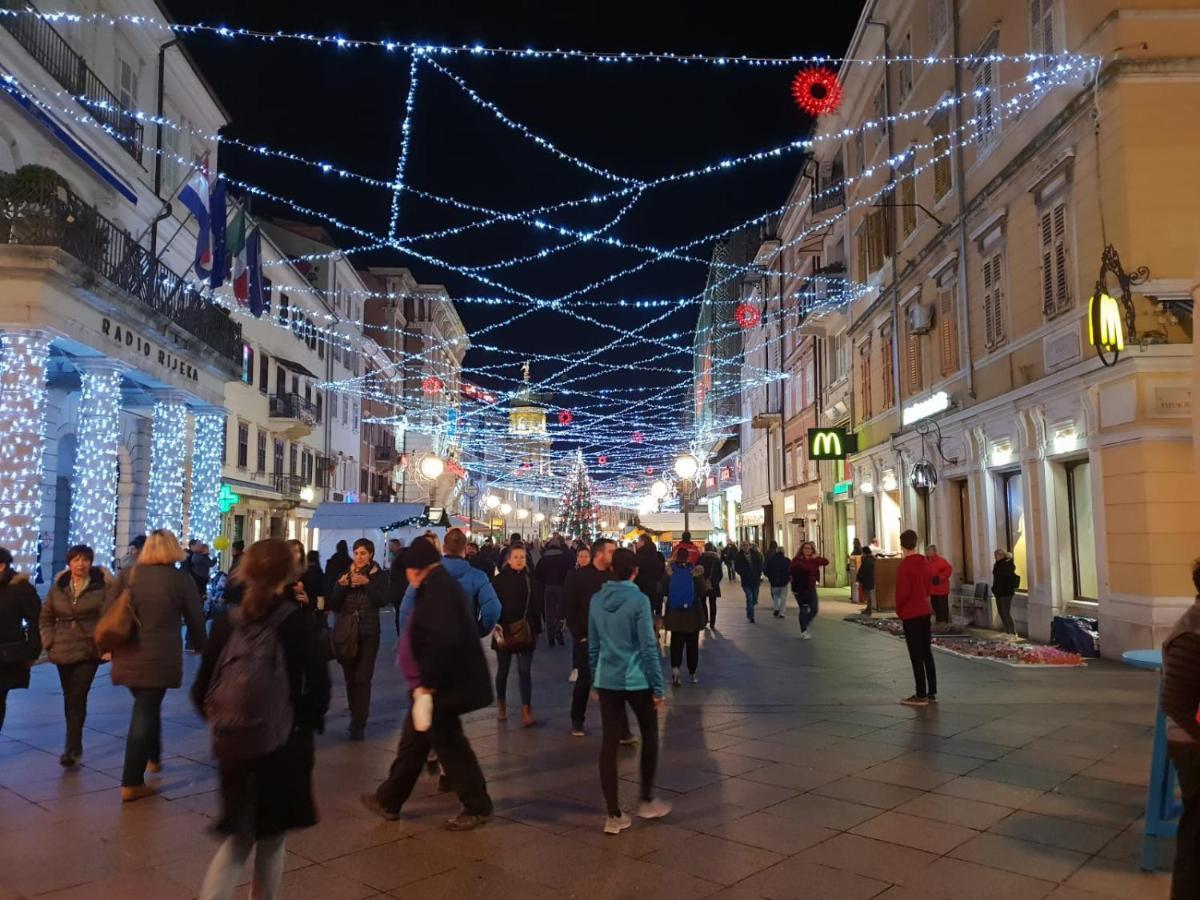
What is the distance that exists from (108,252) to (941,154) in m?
16.3

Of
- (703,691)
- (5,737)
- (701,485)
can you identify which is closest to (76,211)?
(5,737)

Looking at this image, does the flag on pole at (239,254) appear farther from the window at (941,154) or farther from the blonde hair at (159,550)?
the window at (941,154)

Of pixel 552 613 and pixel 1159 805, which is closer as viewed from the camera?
pixel 1159 805

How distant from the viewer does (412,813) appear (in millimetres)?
5992

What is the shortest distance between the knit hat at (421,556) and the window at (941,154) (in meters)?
16.8

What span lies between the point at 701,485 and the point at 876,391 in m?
48.6

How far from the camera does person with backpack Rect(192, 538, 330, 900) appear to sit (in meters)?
3.89

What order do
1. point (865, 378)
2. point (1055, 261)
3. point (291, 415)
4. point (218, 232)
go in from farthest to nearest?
point (291, 415)
point (865, 378)
point (218, 232)
point (1055, 261)

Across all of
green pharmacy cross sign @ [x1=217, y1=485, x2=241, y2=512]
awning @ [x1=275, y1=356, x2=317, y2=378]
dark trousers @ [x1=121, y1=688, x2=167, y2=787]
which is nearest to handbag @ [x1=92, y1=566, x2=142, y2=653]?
dark trousers @ [x1=121, y1=688, x2=167, y2=787]

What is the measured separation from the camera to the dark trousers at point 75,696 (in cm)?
729

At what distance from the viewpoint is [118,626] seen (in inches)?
250

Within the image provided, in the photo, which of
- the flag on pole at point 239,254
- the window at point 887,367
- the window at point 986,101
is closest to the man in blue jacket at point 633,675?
the window at point 986,101

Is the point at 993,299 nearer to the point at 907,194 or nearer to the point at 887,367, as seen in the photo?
the point at 907,194

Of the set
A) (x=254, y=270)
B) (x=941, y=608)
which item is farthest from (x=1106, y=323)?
(x=254, y=270)
